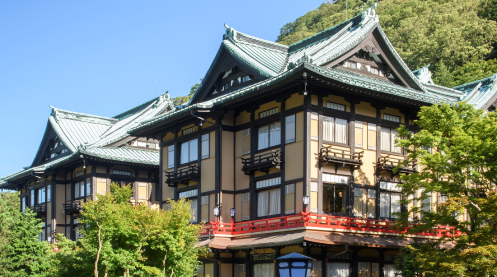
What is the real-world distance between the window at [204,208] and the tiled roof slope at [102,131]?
13588mm

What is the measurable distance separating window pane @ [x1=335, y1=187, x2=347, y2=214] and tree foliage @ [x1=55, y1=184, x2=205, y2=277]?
8668 millimetres

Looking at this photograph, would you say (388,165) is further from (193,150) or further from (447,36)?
(447,36)

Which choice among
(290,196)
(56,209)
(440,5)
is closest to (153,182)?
(56,209)

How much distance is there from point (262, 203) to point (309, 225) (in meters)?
5.03

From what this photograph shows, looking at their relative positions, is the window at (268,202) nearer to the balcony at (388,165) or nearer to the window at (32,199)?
the balcony at (388,165)

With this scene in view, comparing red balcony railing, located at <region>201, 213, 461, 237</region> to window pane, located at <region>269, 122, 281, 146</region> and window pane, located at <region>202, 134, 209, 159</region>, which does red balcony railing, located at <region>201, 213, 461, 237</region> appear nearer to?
window pane, located at <region>269, 122, 281, 146</region>

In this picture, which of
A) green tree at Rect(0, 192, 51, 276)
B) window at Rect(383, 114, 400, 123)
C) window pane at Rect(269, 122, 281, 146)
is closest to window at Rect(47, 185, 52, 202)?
green tree at Rect(0, 192, 51, 276)

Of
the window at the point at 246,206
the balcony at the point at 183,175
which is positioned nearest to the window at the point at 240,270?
the window at the point at 246,206

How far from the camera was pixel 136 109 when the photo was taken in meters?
57.5

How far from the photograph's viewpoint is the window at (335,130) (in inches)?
1218

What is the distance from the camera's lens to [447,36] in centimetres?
7138

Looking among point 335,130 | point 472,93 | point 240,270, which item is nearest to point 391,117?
point 335,130

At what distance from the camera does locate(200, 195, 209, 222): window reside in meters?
35.5

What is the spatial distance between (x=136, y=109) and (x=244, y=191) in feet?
87.6
